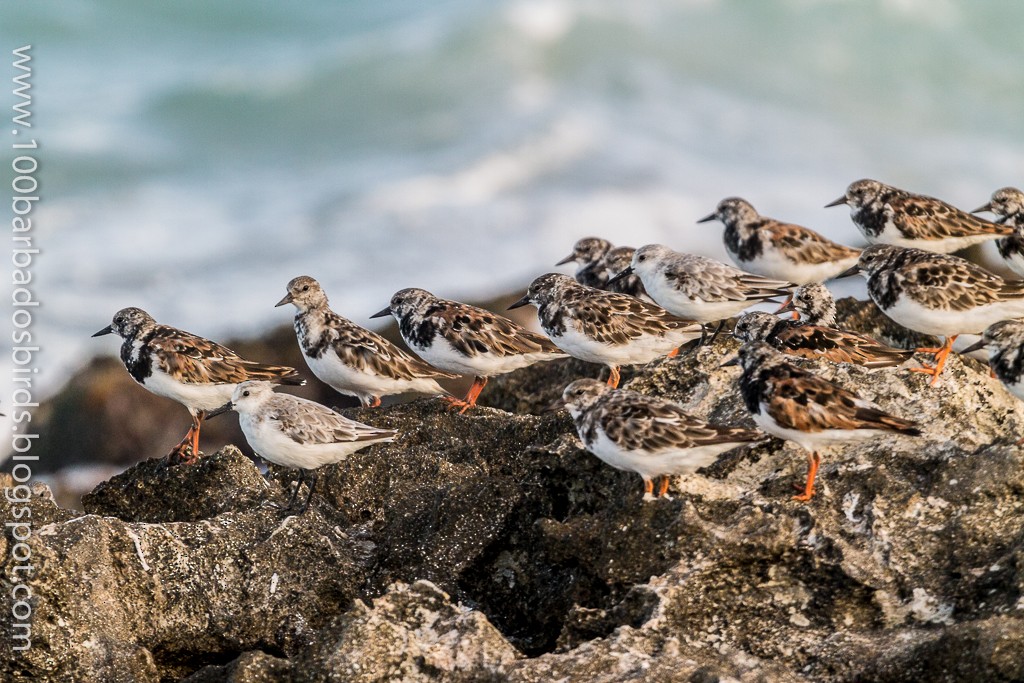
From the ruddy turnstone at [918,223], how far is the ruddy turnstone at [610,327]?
1840 millimetres

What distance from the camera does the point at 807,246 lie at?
9.38m

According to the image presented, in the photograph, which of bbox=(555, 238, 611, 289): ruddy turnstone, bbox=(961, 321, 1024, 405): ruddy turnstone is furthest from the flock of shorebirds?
bbox=(555, 238, 611, 289): ruddy turnstone

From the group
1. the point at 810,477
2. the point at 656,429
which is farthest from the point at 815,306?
the point at 656,429

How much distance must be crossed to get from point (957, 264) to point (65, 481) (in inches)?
335

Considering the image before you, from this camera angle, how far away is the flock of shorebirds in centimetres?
571

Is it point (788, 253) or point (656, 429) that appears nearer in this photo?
point (656, 429)

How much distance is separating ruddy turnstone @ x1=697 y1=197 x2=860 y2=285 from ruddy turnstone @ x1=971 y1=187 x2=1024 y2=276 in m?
1.04

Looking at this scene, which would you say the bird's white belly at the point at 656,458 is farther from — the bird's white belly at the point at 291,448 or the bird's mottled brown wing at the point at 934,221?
the bird's mottled brown wing at the point at 934,221

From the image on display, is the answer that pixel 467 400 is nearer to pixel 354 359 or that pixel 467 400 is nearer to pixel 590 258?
pixel 354 359

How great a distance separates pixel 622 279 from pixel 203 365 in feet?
10.9

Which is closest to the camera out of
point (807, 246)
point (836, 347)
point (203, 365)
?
point (836, 347)

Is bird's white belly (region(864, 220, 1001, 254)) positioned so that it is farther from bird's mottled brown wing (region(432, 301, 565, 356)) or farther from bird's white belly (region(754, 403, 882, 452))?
bird's white belly (region(754, 403, 882, 452))

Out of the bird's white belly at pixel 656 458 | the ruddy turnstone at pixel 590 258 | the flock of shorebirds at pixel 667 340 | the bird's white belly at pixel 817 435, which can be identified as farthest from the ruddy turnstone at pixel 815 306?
the ruddy turnstone at pixel 590 258

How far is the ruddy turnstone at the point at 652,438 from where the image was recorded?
5.53 m
